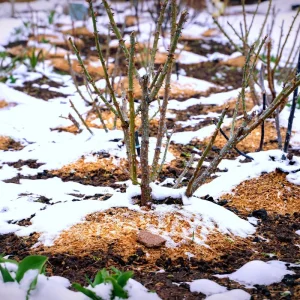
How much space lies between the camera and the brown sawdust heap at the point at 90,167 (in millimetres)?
2832

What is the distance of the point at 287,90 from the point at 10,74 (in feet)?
13.2

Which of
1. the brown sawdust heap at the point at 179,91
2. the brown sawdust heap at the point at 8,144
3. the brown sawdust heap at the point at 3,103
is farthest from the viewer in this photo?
the brown sawdust heap at the point at 179,91

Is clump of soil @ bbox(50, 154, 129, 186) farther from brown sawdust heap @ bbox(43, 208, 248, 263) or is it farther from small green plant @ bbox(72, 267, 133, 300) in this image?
small green plant @ bbox(72, 267, 133, 300)

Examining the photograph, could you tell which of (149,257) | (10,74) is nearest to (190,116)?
(10,74)

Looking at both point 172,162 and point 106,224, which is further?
point 172,162

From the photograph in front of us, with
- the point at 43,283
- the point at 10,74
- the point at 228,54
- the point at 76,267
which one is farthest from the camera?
the point at 228,54

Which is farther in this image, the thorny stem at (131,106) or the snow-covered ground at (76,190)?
the thorny stem at (131,106)

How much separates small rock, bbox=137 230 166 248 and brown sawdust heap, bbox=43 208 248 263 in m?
0.02

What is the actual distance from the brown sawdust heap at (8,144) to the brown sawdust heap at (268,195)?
180cm

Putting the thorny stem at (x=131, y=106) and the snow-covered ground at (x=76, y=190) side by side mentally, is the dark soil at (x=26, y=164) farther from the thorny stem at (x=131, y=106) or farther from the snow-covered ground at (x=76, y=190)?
the thorny stem at (x=131, y=106)

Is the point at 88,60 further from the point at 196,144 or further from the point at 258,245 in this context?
the point at 258,245

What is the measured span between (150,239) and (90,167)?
1247mm

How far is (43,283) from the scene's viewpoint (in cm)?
129

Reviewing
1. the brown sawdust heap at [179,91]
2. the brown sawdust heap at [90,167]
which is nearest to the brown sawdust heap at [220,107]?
the brown sawdust heap at [179,91]
